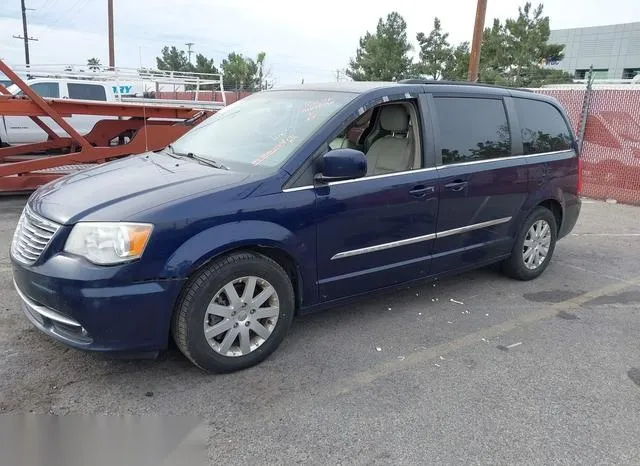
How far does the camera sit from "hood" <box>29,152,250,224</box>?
115 inches

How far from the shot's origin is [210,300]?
9.95ft

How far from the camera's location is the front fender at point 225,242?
289 cm

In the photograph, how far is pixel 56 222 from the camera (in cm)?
294

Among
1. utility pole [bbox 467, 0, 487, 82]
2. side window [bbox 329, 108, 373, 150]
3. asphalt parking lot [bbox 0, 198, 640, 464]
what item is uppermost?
utility pole [bbox 467, 0, 487, 82]

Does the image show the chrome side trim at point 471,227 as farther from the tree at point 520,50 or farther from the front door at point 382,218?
the tree at point 520,50

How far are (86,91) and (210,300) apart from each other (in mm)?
11532

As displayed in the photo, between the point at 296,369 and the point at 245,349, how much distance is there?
35 cm

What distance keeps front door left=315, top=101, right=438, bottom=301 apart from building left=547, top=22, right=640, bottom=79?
53.2 metres

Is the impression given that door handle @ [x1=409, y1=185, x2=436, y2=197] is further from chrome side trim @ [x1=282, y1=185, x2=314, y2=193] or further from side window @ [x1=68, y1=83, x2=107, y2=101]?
side window @ [x1=68, y1=83, x2=107, y2=101]

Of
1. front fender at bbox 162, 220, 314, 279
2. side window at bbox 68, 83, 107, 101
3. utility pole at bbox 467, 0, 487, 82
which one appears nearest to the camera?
front fender at bbox 162, 220, 314, 279

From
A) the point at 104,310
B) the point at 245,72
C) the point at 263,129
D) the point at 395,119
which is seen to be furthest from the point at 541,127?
the point at 245,72

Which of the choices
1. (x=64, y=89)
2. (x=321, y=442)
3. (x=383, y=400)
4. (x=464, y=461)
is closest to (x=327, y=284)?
(x=383, y=400)

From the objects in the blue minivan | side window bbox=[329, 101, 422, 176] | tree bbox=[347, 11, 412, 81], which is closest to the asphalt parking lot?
the blue minivan

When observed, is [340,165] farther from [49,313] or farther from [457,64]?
[457,64]
